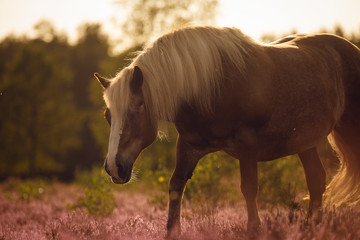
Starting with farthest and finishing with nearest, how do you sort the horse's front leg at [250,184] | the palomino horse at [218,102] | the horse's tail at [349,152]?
the horse's tail at [349,152]
the horse's front leg at [250,184]
the palomino horse at [218,102]

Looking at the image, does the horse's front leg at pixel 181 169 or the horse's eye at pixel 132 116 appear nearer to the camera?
the horse's eye at pixel 132 116

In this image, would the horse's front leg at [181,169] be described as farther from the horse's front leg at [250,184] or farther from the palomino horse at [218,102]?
the horse's front leg at [250,184]

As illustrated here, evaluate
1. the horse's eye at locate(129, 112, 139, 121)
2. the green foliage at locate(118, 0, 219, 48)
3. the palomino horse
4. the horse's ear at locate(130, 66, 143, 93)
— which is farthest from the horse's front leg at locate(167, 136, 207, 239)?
the green foliage at locate(118, 0, 219, 48)

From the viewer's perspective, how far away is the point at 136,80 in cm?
354

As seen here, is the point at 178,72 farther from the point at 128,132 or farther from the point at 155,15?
the point at 155,15

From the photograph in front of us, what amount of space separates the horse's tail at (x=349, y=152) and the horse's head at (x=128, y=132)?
2707 millimetres

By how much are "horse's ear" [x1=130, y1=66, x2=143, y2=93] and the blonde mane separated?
2.1 inches

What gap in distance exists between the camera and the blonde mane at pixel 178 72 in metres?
3.61

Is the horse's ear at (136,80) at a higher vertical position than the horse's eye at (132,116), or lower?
higher

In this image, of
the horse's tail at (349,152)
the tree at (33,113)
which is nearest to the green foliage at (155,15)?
the tree at (33,113)

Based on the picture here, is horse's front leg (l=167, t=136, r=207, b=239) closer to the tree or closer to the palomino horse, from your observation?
the palomino horse

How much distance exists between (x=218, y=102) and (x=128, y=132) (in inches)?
36.4

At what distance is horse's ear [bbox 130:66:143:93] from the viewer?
351 cm

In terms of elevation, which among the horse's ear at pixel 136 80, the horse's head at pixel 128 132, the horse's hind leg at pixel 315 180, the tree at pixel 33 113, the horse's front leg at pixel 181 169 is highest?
the horse's ear at pixel 136 80
